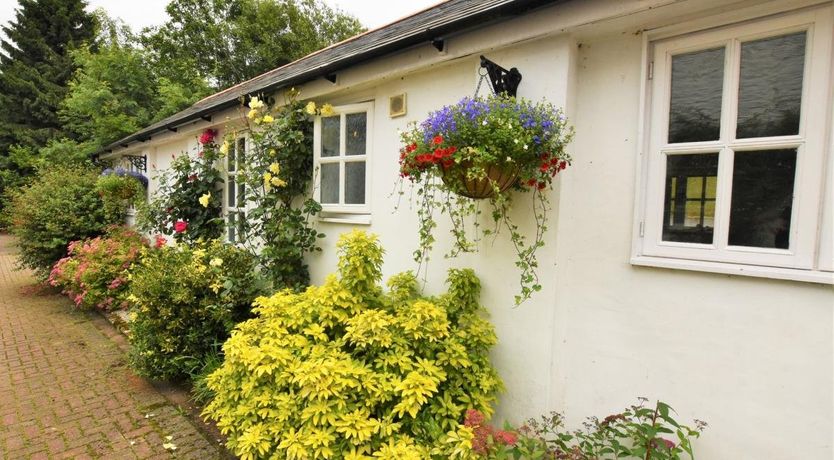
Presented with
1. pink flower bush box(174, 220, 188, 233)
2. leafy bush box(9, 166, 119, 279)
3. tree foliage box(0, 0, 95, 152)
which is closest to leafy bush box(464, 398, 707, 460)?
pink flower bush box(174, 220, 188, 233)

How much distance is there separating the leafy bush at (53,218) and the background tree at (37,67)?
18.1m

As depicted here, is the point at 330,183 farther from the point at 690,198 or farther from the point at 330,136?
the point at 690,198

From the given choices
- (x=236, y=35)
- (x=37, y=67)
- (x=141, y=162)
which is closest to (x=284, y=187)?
(x=141, y=162)

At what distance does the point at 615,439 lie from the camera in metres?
2.58

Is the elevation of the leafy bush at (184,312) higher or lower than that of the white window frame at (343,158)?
lower

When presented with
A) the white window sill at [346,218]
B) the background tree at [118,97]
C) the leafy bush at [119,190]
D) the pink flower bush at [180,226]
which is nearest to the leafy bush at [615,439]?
the white window sill at [346,218]

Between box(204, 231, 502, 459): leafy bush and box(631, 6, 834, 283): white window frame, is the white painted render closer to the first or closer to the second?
box(631, 6, 834, 283): white window frame

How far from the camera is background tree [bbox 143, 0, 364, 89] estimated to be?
81.2 feet

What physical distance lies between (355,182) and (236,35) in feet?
85.3

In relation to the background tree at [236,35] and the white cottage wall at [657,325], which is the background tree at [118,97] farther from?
the white cottage wall at [657,325]

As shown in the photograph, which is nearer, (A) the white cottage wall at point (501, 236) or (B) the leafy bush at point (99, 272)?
(A) the white cottage wall at point (501, 236)

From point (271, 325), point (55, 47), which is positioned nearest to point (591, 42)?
point (271, 325)

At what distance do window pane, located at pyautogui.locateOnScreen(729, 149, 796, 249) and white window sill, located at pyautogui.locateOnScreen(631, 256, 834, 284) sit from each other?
0.14 metres

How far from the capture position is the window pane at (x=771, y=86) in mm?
2115
